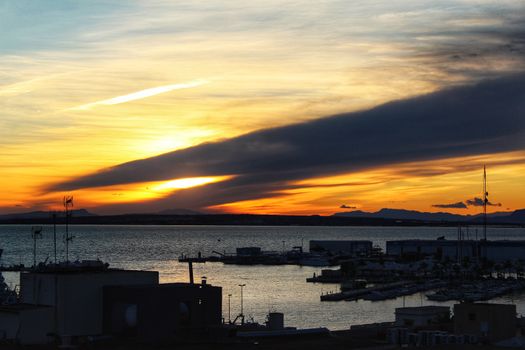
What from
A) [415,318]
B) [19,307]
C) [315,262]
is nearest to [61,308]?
[19,307]

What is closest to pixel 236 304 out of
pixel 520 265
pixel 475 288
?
pixel 475 288

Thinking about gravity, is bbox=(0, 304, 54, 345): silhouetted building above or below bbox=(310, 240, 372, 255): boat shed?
below

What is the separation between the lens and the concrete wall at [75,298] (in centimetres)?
3475

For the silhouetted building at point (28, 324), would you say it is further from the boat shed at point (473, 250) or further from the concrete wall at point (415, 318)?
the boat shed at point (473, 250)

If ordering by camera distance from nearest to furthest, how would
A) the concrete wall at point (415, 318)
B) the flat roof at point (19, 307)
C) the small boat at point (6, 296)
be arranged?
1. the flat roof at point (19, 307)
2. the concrete wall at point (415, 318)
3. the small boat at point (6, 296)

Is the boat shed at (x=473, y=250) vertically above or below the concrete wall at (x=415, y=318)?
above

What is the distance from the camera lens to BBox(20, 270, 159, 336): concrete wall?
34.8m

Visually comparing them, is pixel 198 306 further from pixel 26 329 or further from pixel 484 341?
pixel 484 341

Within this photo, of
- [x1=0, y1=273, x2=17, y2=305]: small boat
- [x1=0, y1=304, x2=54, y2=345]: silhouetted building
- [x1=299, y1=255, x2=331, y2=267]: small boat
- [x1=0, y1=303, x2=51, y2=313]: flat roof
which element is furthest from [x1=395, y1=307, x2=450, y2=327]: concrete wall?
[x1=299, y1=255, x2=331, y2=267]: small boat

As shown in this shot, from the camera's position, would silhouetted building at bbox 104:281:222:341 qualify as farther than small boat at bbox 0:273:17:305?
No

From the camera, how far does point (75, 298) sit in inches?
1377

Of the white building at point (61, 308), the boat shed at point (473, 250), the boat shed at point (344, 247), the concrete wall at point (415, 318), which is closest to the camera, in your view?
the white building at point (61, 308)

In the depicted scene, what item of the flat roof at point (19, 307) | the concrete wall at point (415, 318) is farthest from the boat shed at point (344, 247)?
the flat roof at point (19, 307)

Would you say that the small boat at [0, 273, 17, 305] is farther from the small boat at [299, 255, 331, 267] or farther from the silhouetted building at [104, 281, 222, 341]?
the small boat at [299, 255, 331, 267]
